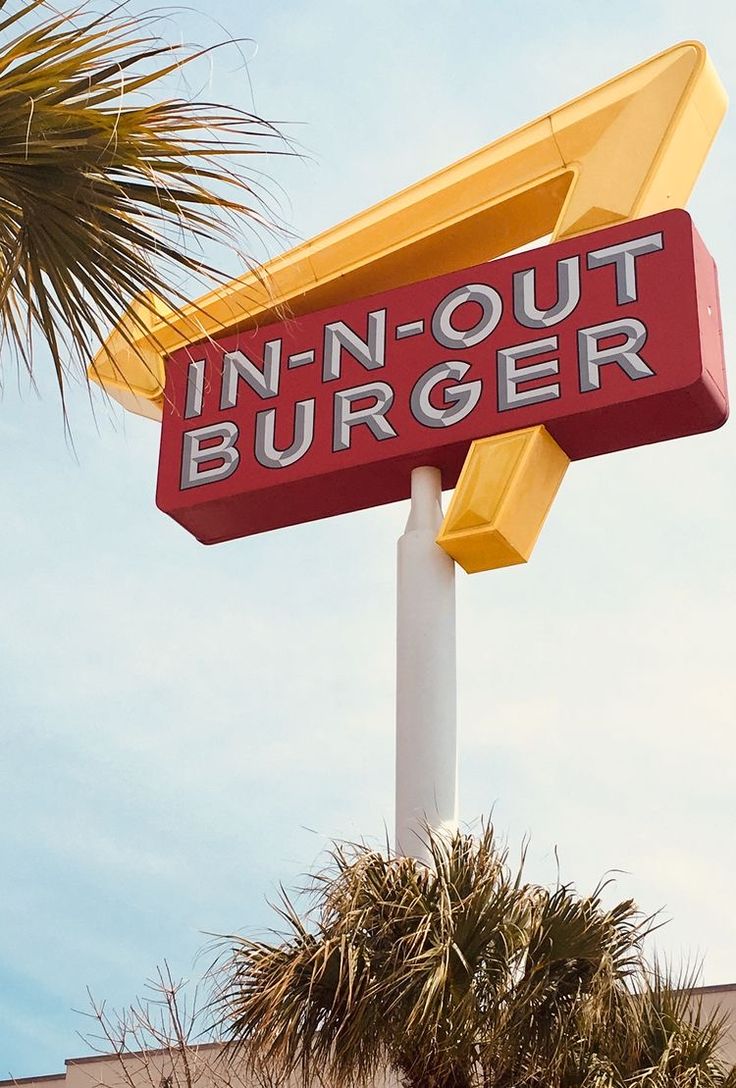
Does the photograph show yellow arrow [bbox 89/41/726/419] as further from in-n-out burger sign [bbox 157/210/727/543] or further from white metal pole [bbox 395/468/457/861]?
white metal pole [bbox 395/468/457/861]

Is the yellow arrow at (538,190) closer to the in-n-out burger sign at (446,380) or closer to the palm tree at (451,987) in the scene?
the in-n-out burger sign at (446,380)

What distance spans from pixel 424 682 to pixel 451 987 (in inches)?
143

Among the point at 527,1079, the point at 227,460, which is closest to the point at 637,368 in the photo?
the point at 227,460

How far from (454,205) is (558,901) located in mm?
6546

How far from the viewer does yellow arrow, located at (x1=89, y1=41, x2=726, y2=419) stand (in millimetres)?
11734

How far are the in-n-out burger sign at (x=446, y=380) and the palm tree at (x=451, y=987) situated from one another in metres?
4.11

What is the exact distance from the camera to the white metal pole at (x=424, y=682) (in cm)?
1011

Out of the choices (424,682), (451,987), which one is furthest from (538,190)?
(451,987)

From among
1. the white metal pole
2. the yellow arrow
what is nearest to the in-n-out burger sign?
the yellow arrow

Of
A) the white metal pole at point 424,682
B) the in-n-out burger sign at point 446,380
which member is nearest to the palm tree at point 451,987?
the white metal pole at point 424,682

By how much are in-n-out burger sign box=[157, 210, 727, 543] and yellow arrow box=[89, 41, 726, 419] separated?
0.47 meters

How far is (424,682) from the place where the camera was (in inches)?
418

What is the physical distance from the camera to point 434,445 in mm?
11367

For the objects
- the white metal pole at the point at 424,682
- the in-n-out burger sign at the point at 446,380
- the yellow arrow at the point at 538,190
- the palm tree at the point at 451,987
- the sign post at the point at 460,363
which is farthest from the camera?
the yellow arrow at the point at 538,190
